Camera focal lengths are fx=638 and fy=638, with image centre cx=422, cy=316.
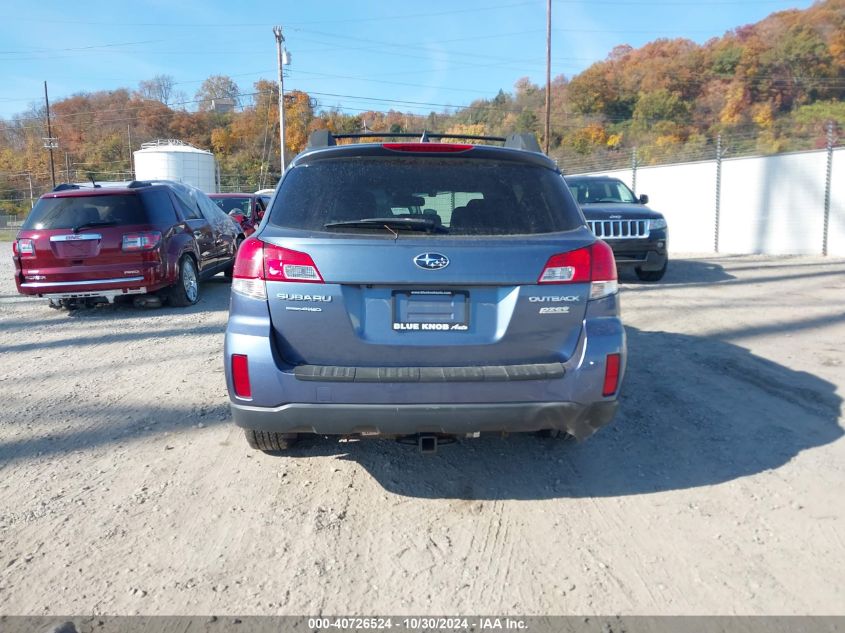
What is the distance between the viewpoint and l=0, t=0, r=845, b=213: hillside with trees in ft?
166

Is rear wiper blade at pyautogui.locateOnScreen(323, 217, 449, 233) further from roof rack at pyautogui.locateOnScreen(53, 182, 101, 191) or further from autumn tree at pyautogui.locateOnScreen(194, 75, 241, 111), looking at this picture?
autumn tree at pyautogui.locateOnScreen(194, 75, 241, 111)

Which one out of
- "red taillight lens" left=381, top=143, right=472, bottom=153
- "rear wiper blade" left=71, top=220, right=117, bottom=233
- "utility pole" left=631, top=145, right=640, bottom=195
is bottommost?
"rear wiper blade" left=71, top=220, right=117, bottom=233

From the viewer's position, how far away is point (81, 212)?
27.0 ft

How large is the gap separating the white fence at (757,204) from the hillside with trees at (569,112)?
27.1 meters

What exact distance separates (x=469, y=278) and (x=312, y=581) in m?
1.52

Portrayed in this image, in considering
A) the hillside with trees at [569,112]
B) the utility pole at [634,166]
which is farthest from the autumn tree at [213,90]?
the utility pole at [634,166]

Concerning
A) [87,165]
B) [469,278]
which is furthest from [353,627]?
[87,165]

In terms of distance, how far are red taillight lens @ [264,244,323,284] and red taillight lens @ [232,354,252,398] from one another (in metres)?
0.41

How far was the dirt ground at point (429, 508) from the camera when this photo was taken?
2676 mm

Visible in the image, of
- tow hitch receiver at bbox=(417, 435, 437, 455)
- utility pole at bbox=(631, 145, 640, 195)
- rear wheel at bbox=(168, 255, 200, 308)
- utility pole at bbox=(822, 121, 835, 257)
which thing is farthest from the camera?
utility pole at bbox=(631, 145, 640, 195)

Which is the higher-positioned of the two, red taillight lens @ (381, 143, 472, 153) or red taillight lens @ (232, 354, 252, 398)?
red taillight lens @ (381, 143, 472, 153)

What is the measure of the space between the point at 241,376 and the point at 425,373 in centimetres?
90

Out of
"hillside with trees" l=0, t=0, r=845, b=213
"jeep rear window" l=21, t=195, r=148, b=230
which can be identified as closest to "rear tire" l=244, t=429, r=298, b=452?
"jeep rear window" l=21, t=195, r=148, b=230

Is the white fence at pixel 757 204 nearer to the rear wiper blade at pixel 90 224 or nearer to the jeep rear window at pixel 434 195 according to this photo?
the jeep rear window at pixel 434 195
